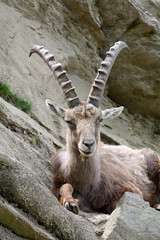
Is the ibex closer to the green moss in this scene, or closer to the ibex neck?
the ibex neck

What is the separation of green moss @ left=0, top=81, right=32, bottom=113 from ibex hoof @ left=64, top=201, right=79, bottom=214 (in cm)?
385

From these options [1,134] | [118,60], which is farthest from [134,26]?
[1,134]

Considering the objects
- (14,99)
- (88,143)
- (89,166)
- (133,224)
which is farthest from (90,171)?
(14,99)

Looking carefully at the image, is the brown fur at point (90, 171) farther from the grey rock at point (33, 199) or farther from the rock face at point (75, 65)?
the grey rock at point (33, 199)

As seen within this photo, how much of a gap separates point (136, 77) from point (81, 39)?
7.68 feet

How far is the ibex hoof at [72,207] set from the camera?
5.41 metres

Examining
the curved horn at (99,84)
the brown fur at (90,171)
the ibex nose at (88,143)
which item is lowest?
the brown fur at (90,171)

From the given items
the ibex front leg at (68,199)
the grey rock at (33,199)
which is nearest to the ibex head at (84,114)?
the ibex front leg at (68,199)

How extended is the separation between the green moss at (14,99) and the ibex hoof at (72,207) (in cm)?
385

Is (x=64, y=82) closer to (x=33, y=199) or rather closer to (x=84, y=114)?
(x=84, y=114)

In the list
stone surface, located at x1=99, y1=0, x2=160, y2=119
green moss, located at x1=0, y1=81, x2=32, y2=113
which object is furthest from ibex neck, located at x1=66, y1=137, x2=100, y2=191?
stone surface, located at x1=99, y1=0, x2=160, y2=119

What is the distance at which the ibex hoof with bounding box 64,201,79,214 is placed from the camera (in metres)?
5.41

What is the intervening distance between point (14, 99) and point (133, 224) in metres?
5.17

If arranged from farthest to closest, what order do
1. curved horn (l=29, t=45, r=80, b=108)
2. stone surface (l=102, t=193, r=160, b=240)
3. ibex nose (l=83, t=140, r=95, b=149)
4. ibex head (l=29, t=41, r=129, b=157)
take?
1. curved horn (l=29, t=45, r=80, b=108)
2. ibex head (l=29, t=41, r=129, b=157)
3. ibex nose (l=83, t=140, r=95, b=149)
4. stone surface (l=102, t=193, r=160, b=240)
